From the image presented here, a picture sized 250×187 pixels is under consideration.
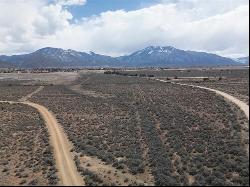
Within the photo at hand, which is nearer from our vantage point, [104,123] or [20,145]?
[20,145]

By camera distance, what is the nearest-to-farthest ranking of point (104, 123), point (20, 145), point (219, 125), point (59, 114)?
1. point (219, 125)
2. point (20, 145)
3. point (104, 123)
4. point (59, 114)

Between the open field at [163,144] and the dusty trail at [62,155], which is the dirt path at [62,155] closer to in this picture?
the dusty trail at [62,155]

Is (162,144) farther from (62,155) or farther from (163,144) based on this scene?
(62,155)

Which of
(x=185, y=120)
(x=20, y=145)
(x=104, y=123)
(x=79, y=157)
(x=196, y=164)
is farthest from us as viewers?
(x=104, y=123)

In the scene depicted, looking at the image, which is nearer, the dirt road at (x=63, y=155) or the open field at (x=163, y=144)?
the open field at (x=163, y=144)

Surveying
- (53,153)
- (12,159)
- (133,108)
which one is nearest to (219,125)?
(53,153)

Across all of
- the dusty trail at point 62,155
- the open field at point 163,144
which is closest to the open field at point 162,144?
the open field at point 163,144

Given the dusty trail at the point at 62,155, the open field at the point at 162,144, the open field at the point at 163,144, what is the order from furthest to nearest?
the dusty trail at the point at 62,155 → the open field at the point at 163,144 → the open field at the point at 162,144

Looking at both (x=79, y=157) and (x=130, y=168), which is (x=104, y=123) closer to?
(x=79, y=157)
